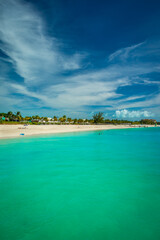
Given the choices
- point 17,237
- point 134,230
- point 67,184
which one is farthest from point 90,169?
point 17,237

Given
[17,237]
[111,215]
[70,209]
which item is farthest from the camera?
[70,209]

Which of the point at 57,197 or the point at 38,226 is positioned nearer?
the point at 38,226

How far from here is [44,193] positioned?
7.54m

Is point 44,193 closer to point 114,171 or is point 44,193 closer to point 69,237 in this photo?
point 69,237

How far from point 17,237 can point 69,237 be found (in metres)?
1.65

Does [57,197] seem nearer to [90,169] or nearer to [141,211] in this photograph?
[141,211]

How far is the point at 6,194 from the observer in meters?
7.30

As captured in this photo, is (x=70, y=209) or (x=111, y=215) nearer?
(x=111, y=215)

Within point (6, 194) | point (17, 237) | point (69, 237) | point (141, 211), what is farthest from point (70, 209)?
point (6, 194)

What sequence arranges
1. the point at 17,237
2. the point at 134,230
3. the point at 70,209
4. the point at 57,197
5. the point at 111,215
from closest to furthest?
the point at 17,237
the point at 134,230
the point at 111,215
the point at 70,209
the point at 57,197

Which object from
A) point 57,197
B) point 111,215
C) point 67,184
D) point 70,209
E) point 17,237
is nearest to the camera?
point 17,237

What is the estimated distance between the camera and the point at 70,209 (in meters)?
6.20

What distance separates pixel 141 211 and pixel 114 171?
5.18 meters

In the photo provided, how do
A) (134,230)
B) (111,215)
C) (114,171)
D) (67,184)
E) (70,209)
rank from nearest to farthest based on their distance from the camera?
(134,230)
(111,215)
(70,209)
(67,184)
(114,171)
